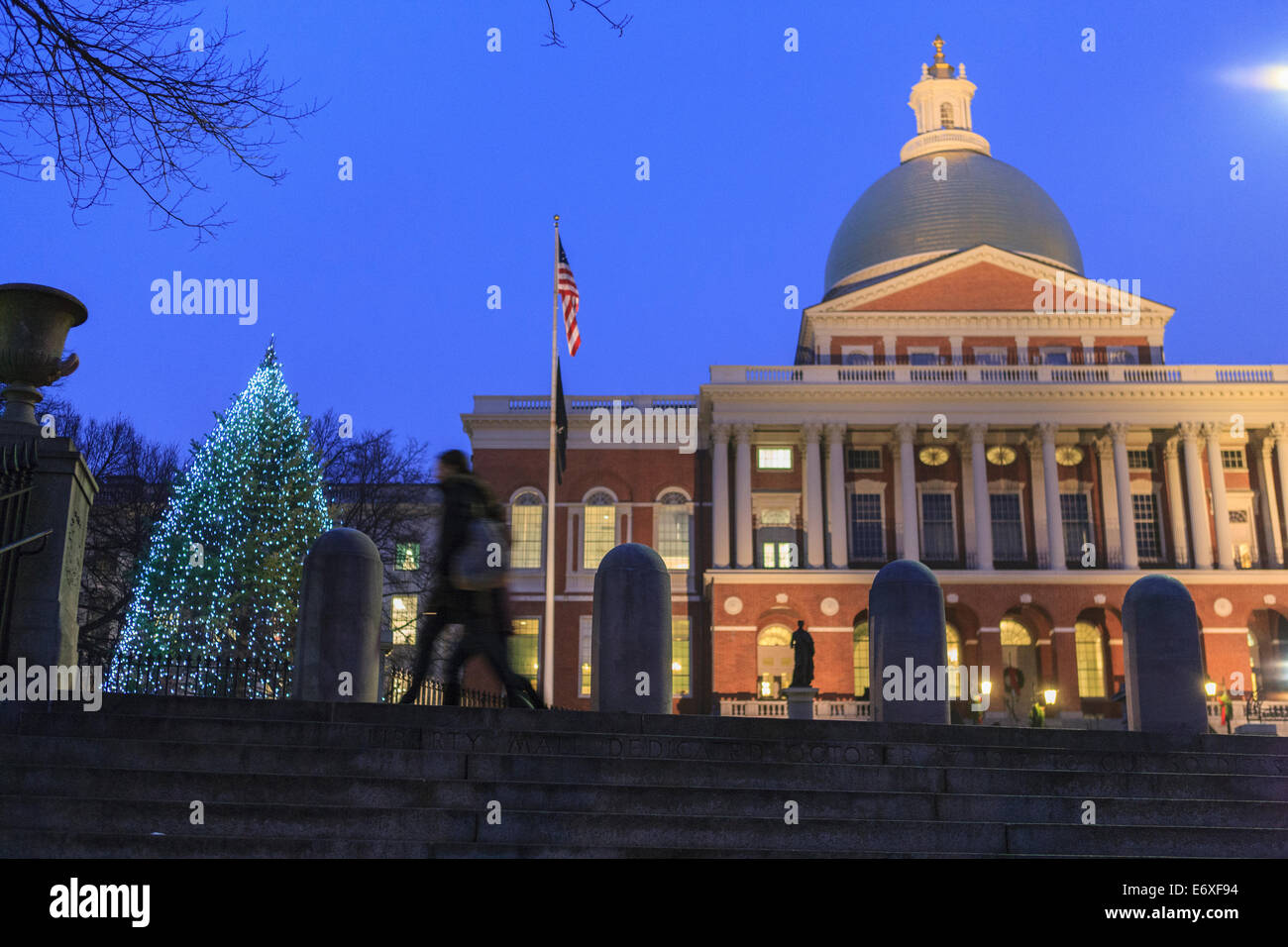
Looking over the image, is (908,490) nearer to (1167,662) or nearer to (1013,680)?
(1013,680)

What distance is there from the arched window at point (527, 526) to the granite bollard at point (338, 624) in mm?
35108

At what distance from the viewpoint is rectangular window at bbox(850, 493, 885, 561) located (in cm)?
4625

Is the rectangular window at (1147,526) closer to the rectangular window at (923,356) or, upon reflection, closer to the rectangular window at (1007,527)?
the rectangular window at (1007,527)

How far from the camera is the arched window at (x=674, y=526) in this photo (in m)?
47.6

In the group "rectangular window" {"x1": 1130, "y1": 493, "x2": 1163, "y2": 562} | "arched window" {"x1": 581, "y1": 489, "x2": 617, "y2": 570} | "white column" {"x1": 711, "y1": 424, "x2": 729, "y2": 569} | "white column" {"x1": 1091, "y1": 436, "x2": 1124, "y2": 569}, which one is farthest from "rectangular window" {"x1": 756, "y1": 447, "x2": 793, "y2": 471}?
"rectangular window" {"x1": 1130, "y1": 493, "x2": 1163, "y2": 562}

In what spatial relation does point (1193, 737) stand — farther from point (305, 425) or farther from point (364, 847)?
point (305, 425)

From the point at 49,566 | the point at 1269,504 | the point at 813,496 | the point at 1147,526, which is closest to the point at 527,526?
the point at 813,496

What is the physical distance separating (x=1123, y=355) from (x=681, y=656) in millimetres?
22746

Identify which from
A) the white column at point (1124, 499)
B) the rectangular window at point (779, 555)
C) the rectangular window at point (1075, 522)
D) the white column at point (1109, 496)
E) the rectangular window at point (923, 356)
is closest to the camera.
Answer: the white column at point (1124, 499)

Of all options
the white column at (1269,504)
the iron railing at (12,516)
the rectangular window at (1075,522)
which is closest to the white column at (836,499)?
the rectangular window at (1075,522)

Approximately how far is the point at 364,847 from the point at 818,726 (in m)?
4.16

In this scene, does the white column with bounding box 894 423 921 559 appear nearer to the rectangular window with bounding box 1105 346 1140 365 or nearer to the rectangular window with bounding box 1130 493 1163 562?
the rectangular window with bounding box 1130 493 1163 562

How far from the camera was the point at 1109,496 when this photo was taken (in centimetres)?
4572

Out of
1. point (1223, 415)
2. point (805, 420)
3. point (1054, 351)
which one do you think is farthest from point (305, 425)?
point (1223, 415)
